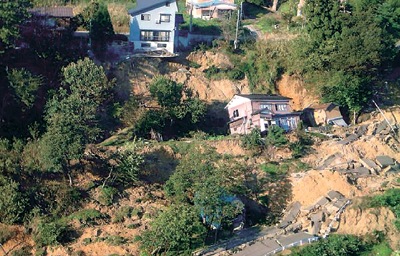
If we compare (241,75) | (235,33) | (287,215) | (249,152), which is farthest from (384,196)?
(235,33)

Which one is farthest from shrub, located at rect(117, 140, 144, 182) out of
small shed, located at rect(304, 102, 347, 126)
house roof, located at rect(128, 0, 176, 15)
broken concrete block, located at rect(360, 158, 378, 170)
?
small shed, located at rect(304, 102, 347, 126)

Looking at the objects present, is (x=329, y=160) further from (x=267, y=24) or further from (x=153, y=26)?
(x=267, y=24)

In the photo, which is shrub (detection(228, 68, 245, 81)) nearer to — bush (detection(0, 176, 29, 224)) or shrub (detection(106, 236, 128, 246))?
shrub (detection(106, 236, 128, 246))

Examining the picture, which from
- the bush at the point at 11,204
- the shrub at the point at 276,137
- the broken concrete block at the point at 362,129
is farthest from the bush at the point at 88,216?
the broken concrete block at the point at 362,129

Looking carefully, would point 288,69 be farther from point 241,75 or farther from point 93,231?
point 93,231

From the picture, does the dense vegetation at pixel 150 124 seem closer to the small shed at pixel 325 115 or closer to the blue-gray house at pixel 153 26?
the small shed at pixel 325 115

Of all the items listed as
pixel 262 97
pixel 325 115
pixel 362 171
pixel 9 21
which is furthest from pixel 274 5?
pixel 9 21
